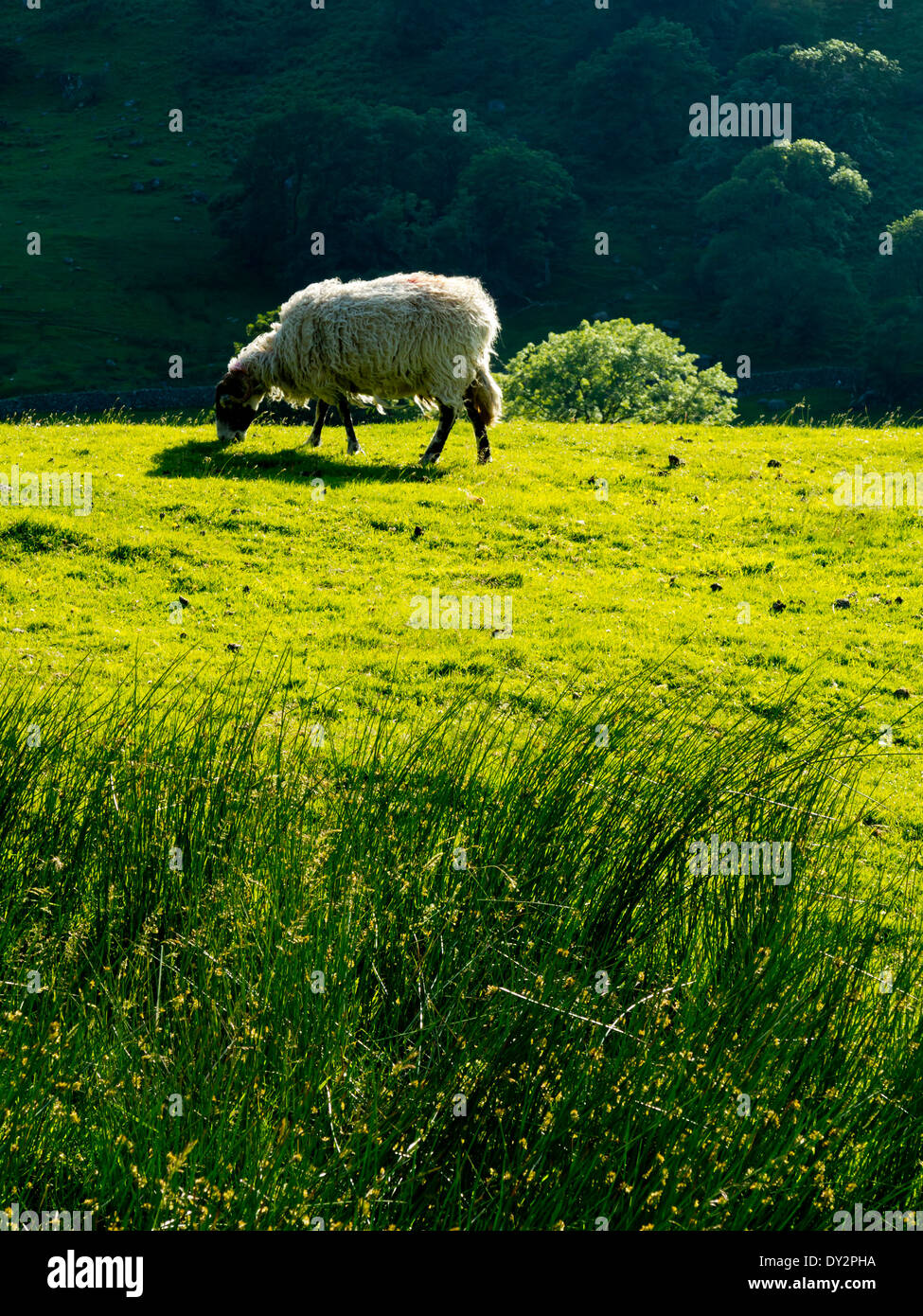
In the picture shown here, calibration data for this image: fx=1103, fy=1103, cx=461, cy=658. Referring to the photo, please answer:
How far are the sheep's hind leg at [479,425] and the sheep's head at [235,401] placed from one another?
3.26m

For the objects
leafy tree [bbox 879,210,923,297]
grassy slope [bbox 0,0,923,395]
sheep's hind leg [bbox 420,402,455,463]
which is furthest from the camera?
grassy slope [bbox 0,0,923,395]

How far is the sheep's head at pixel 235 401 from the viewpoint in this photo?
16.8 meters

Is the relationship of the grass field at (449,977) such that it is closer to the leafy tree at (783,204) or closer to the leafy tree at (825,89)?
the leafy tree at (783,204)

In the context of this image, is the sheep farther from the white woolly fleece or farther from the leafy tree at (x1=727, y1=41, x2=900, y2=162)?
the leafy tree at (x1=727, y1=41, x2=900, y2=162)

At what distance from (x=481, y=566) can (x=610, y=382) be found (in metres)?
18.8

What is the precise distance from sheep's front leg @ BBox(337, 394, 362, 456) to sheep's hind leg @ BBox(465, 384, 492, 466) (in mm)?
1756

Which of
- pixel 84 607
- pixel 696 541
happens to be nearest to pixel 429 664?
pixel 84 607

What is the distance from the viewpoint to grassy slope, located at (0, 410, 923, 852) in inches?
400

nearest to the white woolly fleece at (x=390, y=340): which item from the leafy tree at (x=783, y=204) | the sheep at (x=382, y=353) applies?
the sheep at (x=382, y=353)

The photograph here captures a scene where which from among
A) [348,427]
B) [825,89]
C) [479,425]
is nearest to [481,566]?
[479,425]

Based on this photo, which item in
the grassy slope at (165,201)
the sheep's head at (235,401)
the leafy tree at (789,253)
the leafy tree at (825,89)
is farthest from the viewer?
the leafy tree at (825,89)

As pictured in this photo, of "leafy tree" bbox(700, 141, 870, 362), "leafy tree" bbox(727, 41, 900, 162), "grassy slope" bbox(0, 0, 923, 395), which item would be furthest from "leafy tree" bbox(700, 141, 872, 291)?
"leafy tree" bbox(727, 41, 900, 162)

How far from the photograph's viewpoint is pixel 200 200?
93.3m
